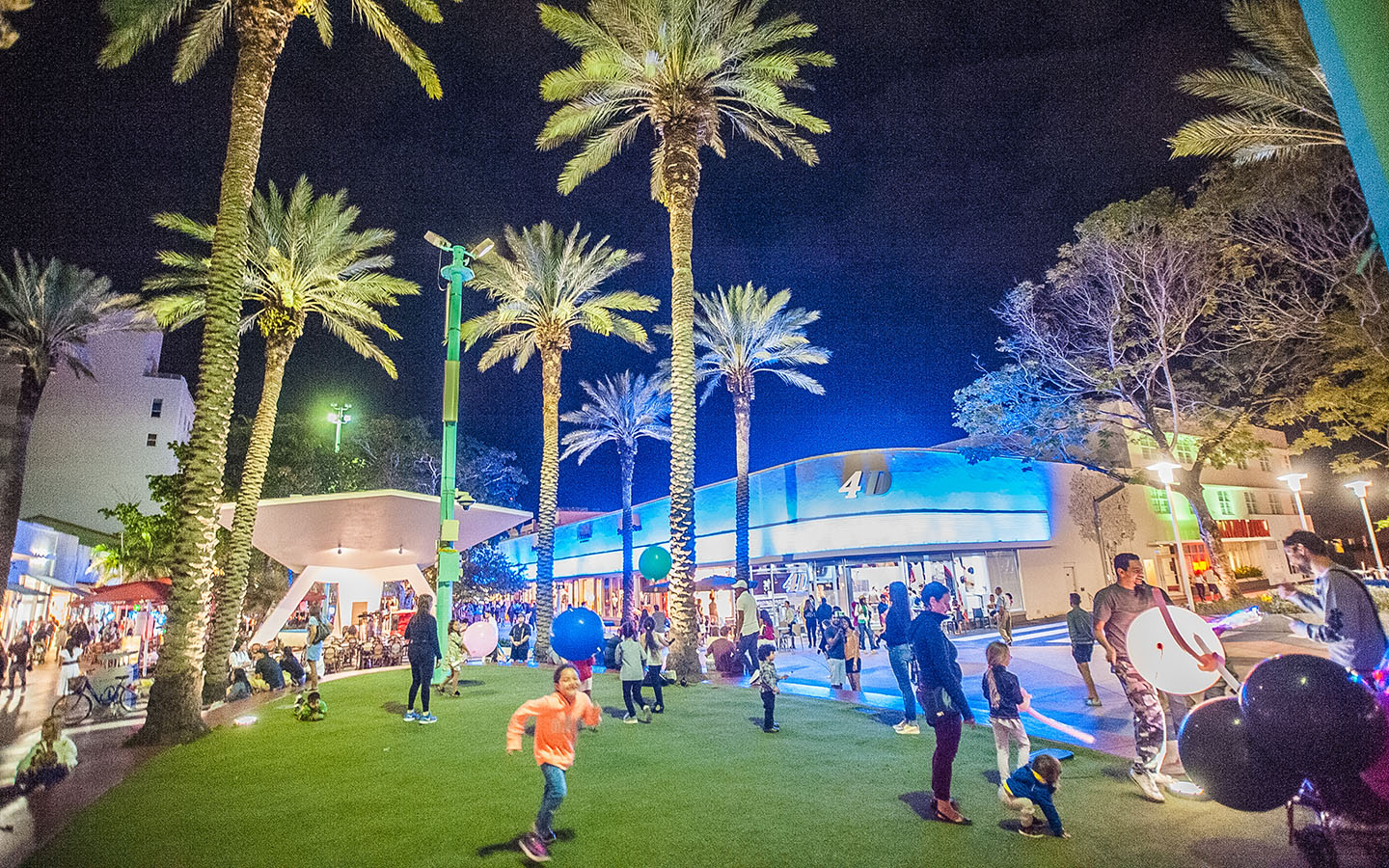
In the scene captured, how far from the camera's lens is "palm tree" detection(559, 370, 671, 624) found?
116 feet

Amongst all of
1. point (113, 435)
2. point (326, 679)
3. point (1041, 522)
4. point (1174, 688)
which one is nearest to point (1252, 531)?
point (1041, 522)

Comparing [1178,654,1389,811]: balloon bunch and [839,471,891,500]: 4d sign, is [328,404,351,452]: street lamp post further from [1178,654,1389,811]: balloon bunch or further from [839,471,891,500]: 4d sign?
[1178,654,1389,811]: balloon bunch

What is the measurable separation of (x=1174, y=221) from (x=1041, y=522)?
17693mm

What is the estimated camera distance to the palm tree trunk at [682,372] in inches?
635

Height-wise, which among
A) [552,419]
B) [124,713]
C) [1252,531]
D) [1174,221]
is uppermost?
[1174,221]

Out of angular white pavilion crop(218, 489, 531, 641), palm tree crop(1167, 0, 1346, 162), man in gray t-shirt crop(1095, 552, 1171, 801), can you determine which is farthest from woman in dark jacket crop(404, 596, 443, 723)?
palm tree crop(1167, 0, 1346, 162)

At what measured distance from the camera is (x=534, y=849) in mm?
4738

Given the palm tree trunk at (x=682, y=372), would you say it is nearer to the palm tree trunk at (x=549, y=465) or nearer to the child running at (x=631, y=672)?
the child running at (x=631, y=672)

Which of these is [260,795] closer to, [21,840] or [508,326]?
[21,840]

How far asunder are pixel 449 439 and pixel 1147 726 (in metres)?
11.6

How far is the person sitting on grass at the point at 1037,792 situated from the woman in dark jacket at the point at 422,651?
27.8 feet

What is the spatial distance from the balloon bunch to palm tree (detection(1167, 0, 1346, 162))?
15794mm

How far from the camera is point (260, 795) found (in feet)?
21.9

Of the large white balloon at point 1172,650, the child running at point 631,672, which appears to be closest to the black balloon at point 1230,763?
the large white balloon at point 1172,650
